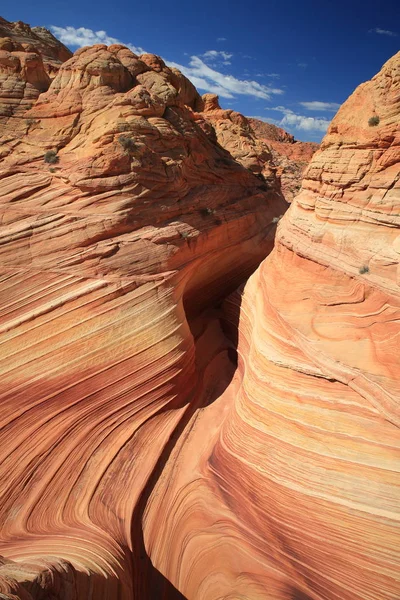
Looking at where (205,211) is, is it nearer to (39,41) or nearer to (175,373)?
(175,373)

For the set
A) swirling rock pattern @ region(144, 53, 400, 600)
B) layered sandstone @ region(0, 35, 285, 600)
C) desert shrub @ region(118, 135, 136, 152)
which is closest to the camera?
swirling rock pattern @ region(144, 53, 400, 600)

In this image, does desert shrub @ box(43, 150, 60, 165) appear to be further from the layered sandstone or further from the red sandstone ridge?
the red sandstone ridge

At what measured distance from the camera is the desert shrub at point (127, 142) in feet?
26.1

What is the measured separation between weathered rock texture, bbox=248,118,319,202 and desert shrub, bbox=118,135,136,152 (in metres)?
11.5

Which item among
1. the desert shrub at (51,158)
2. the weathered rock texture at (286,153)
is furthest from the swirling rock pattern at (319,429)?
the weathered rock texture at (286,153)

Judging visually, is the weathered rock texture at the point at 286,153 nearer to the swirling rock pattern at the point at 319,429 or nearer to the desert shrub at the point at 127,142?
the desert shrub at the point at 127,142

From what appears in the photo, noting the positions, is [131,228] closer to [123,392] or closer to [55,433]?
[123,392]

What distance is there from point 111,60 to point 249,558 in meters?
11.0

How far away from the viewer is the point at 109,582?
4.34m

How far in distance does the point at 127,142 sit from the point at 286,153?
101ft

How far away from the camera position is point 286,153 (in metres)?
34.8

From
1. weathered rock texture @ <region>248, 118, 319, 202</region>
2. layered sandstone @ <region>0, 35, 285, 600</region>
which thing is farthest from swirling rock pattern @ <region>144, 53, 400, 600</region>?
weathered rock texture @ <region>248, 118, 319, 202</region>

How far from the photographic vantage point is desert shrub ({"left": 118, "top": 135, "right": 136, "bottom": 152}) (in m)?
7.95

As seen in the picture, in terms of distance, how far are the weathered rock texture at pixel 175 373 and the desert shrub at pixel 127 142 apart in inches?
5.6
